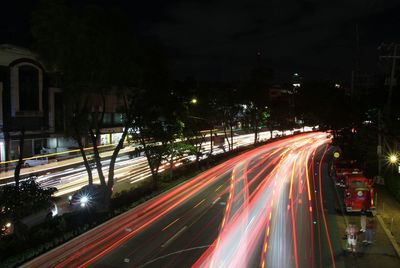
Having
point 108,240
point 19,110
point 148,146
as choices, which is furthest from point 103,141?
point 108,240

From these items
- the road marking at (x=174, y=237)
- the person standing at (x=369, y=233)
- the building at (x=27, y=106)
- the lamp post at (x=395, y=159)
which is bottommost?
the road marking at (x=174, y=237)

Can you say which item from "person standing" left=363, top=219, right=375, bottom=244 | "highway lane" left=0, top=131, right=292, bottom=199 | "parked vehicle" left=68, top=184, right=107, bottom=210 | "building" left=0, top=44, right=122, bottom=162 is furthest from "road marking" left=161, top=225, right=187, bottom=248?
"building" left=0, top=44, right=122, bottom=162

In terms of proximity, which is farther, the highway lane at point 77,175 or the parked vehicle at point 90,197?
the highway lane at point 77,175

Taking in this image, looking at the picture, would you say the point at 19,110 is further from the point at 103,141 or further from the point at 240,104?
the point at 240,104

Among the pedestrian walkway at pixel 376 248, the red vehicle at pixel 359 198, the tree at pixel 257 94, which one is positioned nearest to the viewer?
the pedestrian walkway at pixel 376 248

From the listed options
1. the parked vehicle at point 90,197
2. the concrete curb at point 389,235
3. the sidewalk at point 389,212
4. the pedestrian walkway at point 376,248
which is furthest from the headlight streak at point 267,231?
the parked vehicle at point 90,197

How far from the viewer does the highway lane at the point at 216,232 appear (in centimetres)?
1432

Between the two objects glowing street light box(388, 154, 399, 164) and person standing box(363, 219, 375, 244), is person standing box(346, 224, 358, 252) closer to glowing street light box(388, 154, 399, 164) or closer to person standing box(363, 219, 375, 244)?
person standing box(363, 219, 375, 244)

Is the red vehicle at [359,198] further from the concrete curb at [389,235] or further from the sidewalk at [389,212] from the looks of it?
the sidewalk at [389,212]

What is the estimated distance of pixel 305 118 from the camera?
10650 cm

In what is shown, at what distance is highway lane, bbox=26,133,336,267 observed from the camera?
14.3m

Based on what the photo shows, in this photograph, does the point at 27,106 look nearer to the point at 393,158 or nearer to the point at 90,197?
the point at 90,197

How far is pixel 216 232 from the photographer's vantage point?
17609mm

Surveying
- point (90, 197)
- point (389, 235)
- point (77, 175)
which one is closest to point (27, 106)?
point (77, 175)
